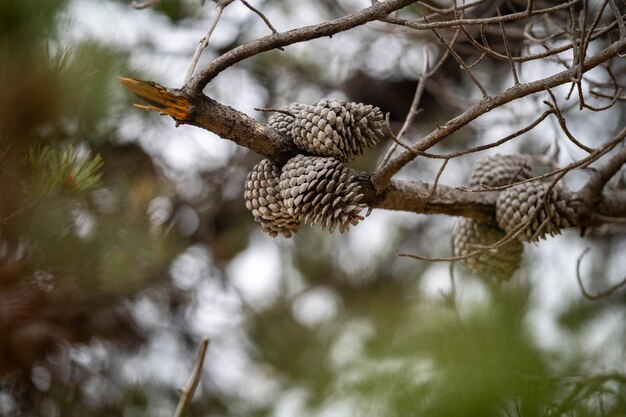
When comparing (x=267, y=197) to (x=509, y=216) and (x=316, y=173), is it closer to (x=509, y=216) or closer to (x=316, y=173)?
(x=316, y=173)

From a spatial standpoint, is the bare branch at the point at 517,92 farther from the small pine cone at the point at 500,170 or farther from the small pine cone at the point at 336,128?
the small pine cone at the point at 500,170

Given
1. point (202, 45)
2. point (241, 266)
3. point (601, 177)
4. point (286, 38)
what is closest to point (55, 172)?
point (202, 45)

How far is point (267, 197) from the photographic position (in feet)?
3.09

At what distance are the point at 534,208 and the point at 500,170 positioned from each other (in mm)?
123

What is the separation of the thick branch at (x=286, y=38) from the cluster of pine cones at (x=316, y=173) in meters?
0.11

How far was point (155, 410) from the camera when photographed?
6.28ft

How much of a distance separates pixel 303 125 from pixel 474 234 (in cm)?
37

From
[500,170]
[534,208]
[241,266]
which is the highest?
[241,266]

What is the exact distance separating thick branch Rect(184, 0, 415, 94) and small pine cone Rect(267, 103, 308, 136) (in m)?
0.13


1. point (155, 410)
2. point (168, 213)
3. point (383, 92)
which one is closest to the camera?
point (155, 410)

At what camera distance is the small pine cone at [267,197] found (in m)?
0.95

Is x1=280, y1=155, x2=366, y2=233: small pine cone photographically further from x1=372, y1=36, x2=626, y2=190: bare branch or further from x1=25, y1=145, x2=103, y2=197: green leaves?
x1=25, y1=145, x2=103, y2=197: green leaves

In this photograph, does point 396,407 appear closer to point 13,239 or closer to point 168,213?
point 13,239

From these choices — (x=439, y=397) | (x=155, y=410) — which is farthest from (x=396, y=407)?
(x=155, y=410)
